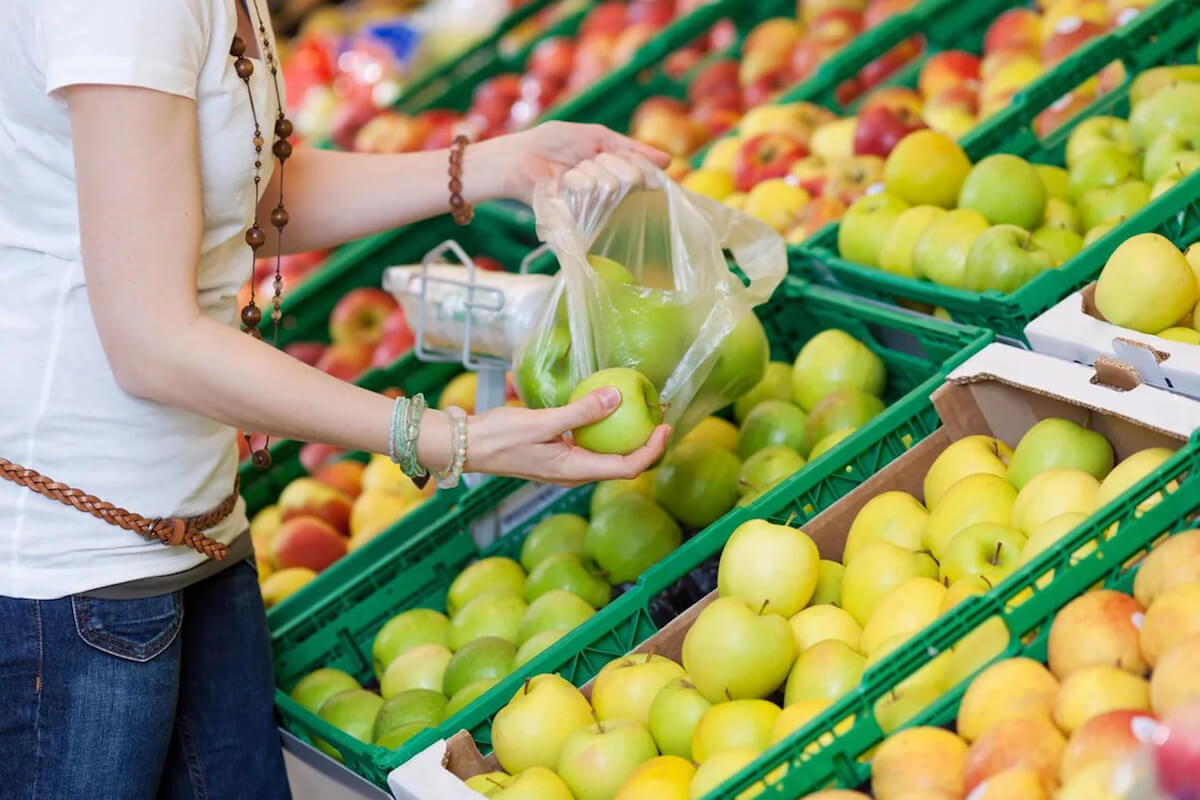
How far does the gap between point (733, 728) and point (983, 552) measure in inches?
Answer: 14.7

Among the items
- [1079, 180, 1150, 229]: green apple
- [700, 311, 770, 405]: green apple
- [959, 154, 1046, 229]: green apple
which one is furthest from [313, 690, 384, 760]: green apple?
[1079, 180, 1150, 229]: green apple

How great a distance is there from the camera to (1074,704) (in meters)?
1.24

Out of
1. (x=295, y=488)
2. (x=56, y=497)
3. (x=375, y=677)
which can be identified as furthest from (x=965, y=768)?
(x=295, y=488)

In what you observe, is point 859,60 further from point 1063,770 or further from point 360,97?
point 1063,770

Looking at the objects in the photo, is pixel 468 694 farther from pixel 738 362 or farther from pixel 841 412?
pixel 841 412

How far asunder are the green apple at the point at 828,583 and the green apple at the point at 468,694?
A: 17.3 inches

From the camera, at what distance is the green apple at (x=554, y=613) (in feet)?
6.57

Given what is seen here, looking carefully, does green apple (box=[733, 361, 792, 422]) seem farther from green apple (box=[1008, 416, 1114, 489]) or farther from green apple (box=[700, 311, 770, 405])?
green apple (box=[1008, 416, 1114, 489])

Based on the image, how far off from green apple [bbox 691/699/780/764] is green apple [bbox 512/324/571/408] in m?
0.53

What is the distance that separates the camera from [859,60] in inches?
128

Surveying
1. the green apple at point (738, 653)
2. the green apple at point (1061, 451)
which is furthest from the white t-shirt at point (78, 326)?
the green apple at point (1061, 451)

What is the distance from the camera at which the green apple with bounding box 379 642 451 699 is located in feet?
6.86

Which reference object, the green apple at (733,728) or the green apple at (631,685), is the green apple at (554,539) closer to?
the green apple at (631,685)

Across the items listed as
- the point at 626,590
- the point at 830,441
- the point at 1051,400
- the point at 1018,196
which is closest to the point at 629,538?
the point at 626,590
